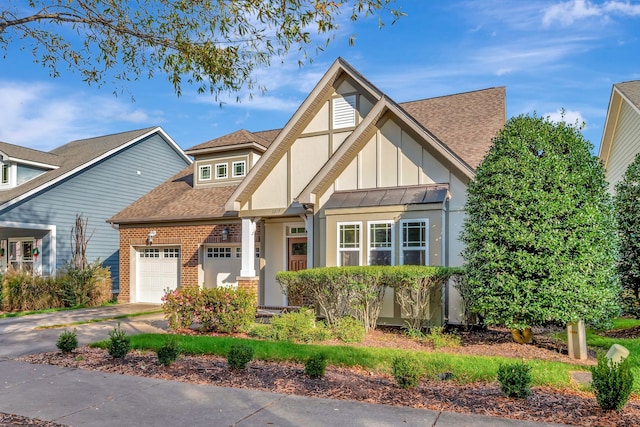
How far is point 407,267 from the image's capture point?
9578mm

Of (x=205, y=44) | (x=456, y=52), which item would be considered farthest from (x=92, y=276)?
(x=456, y=52)

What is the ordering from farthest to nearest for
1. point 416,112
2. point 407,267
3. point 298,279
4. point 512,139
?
point 416,112 < point 298,279 < point 407,267 < point 512,139

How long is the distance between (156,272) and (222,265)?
3035 millimetres

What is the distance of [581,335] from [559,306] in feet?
2.05

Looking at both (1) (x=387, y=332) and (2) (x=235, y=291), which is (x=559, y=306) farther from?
(2) (x=235, y=291)

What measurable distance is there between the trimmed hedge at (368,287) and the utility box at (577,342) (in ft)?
7.82

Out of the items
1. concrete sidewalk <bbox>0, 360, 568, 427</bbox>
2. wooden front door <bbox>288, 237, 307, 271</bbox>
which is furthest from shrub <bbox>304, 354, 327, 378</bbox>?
wooden front door <bbox>288, 237, 307, 271</bbox>

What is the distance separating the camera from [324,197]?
12289mm

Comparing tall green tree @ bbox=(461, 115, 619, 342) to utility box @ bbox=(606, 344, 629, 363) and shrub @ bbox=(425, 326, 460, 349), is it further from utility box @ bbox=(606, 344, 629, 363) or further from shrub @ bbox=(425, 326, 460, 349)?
utility box @ bbox=(606, 344, 629, 363)

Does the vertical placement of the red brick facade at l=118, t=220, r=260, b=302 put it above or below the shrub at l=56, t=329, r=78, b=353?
above

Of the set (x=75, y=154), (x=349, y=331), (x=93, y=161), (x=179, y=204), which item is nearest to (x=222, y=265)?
(x=179, y=204)

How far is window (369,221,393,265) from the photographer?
1081 centimetres

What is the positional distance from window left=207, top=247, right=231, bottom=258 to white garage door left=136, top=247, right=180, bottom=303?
145cm

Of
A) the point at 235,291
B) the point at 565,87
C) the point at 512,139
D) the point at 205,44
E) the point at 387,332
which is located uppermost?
the point at 565,87
